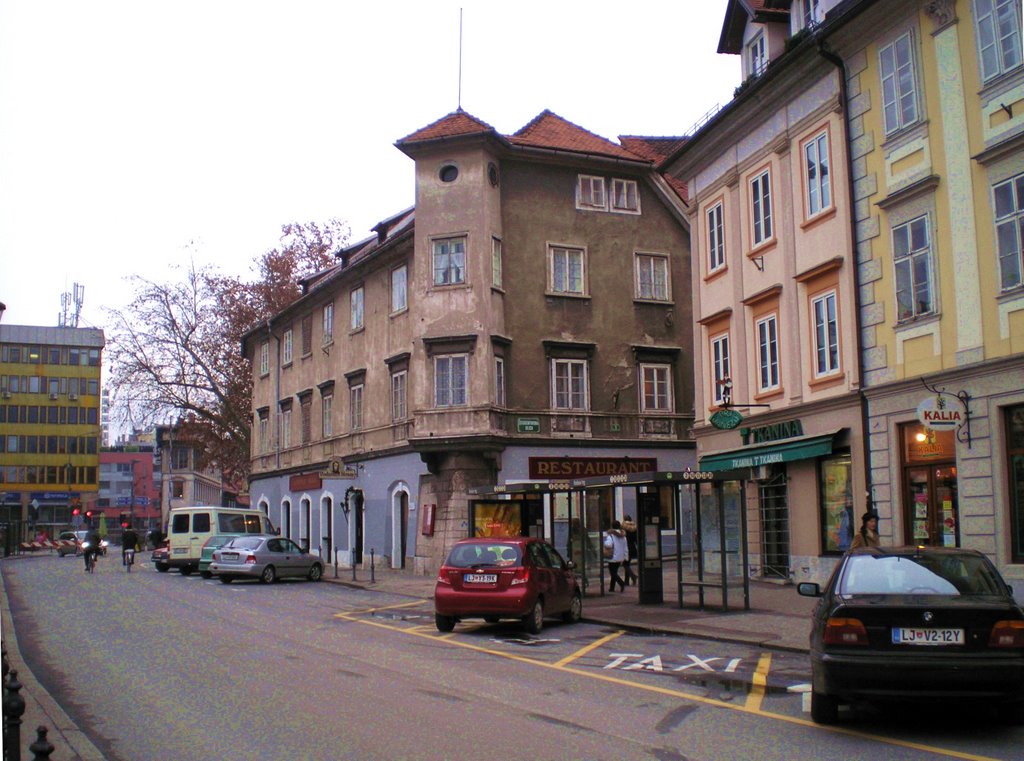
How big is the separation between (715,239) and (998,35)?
10.2 m

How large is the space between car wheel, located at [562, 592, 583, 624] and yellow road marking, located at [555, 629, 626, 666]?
1386 millimetres

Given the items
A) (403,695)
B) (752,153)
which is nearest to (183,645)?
(403,695)

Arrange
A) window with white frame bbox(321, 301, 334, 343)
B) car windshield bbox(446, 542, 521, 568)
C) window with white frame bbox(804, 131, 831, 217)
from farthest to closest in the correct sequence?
window with white frame bbox(321, 301, 334, 343) < window with white frame bbox(804, 131, 831, 217) < car windshield bbox(446, 542, 521, 568)

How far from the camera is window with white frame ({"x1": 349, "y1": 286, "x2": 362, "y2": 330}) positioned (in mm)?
40281

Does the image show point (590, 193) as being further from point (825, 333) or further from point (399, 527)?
point (825, 333)

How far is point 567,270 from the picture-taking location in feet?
116

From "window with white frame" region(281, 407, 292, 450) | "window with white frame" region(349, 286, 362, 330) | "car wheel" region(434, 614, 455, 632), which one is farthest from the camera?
"window with white frame" region(281, 407, 292, 450)

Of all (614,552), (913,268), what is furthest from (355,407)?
(913,268)

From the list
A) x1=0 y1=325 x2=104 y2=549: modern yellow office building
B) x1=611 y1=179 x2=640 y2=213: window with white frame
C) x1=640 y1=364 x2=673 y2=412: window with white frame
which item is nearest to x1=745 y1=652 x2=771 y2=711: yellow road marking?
x1=640 y1=364 x2=673 y2=412: window with white frame

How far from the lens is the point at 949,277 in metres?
18.1

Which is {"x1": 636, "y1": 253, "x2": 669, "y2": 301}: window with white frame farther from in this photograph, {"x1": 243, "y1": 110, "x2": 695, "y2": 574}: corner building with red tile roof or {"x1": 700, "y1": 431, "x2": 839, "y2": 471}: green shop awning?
{"x1": 700, "y1": 431, "x2": 839, "y2": 471}: green shop awning

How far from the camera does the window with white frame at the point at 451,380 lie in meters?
32.9

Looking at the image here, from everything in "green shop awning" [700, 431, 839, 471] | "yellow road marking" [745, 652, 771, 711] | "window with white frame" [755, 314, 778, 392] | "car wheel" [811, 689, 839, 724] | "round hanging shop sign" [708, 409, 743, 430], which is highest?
"window with white frame" [755, 314, 778, 392]

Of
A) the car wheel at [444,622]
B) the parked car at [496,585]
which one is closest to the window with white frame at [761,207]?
the parked car at [496,585]
